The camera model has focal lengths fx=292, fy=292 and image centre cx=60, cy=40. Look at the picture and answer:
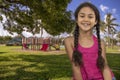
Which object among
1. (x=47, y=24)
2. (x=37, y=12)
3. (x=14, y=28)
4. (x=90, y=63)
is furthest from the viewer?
(x=14, y=28)

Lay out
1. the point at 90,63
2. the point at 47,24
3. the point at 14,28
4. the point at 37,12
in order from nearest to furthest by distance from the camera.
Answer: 1. the point at 90,63
2. the point at 37,12
3. the point at 47,24
4. the point at 14,28

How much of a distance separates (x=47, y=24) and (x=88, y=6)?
50.8 feet

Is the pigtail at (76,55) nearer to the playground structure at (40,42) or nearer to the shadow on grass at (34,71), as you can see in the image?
the shadow on grass at (34,71)

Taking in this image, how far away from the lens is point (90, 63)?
3.62 metres

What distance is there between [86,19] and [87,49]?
378mm

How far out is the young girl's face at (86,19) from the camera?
369cm

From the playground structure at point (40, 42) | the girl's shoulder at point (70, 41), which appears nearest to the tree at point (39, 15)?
the girl's shoulder at point (70, 41)

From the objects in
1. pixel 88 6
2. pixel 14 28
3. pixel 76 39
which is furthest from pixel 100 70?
pixel 14 28

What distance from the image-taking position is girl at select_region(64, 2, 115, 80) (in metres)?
3.62

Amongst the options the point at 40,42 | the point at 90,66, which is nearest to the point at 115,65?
the point at 90,66

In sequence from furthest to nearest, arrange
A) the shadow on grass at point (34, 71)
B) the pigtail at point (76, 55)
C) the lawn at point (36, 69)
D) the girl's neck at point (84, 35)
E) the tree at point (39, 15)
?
1. the tree at point (39, 15)
2. the lawn at point (36, 69)
3. the shadow on grass at point (34, 71)
4. the girl's neck at point (84, 35)
5. the pigtail at point (76, 55)

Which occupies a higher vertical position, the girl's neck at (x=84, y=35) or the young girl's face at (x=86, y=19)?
the young girl's face at (x=86, y=19)

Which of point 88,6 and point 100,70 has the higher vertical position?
point 88,6

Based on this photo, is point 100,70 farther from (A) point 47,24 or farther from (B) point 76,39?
(A) point 47,24
